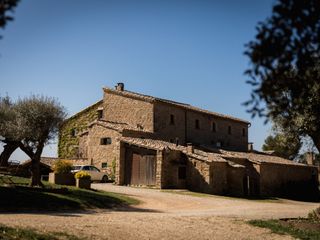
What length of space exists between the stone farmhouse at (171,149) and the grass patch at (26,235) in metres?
22.2

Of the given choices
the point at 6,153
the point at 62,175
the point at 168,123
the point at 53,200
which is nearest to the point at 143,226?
the point at 53,200

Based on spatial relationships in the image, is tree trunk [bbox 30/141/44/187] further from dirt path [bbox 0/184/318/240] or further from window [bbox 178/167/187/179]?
window [bbox 178/167/187/179]

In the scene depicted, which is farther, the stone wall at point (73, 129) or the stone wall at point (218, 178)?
the stone wall at point (73, 129)

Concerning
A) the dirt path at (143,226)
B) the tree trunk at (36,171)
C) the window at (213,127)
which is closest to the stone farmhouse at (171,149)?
the window at (213,127)

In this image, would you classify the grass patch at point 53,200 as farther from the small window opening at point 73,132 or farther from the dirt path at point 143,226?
the small window opening at point 73,132

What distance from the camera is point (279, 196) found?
40844 millimetres

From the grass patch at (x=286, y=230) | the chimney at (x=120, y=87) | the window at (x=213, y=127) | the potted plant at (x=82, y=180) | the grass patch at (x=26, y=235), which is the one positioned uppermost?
the chimney at (x=120, y=87)

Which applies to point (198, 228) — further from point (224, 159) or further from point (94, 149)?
point (94, 149)

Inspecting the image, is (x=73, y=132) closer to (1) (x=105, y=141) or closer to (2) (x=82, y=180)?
(1) (x=105, y=141)

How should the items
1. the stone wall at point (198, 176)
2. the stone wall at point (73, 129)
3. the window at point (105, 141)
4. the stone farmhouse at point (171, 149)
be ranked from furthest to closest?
the stone wall at point (73, 129)
the window at point (105, 141)
the stone farmhouse at point (171, 149)
the stone wall at point (198, 176)

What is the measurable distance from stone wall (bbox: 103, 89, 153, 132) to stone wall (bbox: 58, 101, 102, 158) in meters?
2.02

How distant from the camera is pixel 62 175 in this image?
2916 cm

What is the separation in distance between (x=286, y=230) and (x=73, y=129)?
3455 centimetres

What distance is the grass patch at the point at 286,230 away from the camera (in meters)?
15.8
